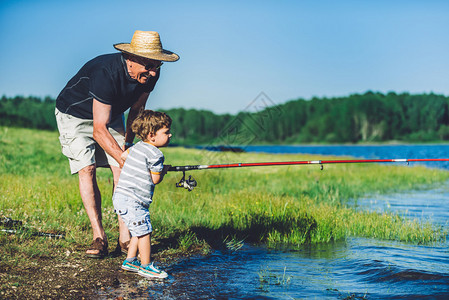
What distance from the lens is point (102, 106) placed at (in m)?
4.86

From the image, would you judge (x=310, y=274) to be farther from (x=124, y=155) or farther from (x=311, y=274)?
(x=124, y=155)

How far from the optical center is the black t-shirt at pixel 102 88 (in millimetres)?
4859

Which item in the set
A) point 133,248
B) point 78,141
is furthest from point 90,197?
point 133,248

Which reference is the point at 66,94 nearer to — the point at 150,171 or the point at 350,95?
the point at 150,171

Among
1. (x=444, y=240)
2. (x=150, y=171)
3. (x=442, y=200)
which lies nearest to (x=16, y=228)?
(x=150, y=171)

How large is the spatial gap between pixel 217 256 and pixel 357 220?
3.40 meters

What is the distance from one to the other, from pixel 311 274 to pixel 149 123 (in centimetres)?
261

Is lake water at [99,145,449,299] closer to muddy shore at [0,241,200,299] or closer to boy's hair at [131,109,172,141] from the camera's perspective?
muddy shore at [0,241,200,299]

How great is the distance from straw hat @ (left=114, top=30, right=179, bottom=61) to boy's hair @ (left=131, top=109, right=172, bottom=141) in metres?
0.64

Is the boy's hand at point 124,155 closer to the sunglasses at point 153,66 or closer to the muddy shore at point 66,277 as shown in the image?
the sunglasses at point 153,66

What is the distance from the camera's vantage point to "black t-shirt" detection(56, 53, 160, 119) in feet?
15.9

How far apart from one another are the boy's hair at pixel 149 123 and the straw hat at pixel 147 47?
642mm

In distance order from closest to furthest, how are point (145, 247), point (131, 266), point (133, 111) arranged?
point (145, 247) → point (131, 266) → point (133, 111)

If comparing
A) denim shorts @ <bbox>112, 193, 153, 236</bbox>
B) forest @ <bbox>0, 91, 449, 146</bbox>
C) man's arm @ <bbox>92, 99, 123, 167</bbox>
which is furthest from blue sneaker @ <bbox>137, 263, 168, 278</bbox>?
forest @ <bbox>0, 91, 449, 146</bbox>
